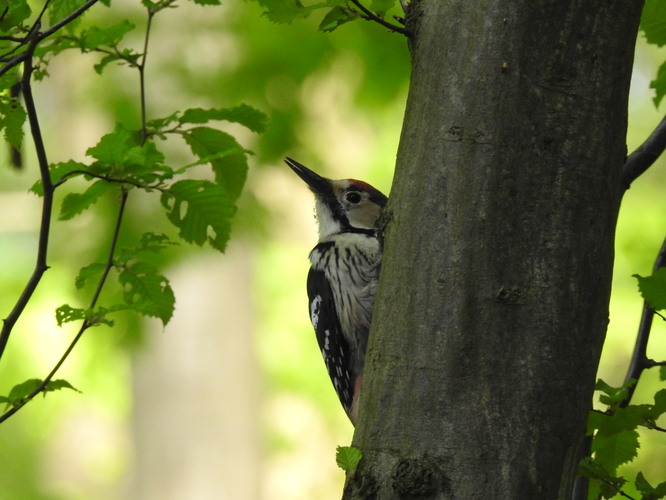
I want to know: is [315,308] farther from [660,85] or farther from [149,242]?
[660,85]

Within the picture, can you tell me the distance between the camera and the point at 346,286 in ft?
12.3

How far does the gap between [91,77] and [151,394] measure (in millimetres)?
4221

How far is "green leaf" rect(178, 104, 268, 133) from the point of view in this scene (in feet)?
8.19

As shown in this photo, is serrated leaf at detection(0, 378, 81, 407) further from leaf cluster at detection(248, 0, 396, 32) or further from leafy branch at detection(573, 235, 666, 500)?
leafy branch at detection(573, 235, 666, 500)

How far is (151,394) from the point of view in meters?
8.55

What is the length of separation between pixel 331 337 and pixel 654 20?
191 cm

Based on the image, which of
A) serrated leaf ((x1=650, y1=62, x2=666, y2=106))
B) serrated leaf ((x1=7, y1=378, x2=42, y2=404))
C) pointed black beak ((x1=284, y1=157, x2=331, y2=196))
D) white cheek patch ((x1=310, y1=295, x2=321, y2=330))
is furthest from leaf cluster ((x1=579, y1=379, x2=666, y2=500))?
pointed black beak ((x1=284, y1=157, x2=331, y2=196))

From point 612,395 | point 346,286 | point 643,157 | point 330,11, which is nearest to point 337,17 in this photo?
point 330,11

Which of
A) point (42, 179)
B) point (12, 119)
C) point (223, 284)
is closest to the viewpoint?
point (42, 179)

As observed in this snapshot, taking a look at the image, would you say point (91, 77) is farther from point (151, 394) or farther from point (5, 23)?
point (151, 394)

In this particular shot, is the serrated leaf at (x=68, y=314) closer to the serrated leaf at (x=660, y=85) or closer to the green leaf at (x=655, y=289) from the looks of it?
the green leaf at (x=655, y=289)

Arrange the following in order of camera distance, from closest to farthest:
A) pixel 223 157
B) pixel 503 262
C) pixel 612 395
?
1. pixel 503 262
2. pixel 612 395
3. pixel 223 157

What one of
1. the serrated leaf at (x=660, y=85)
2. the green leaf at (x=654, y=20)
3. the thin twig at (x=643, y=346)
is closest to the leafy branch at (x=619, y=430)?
the thin twig at (x=643, y=346)

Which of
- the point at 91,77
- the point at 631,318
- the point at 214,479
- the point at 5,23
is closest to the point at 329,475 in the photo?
the point at 214,479
